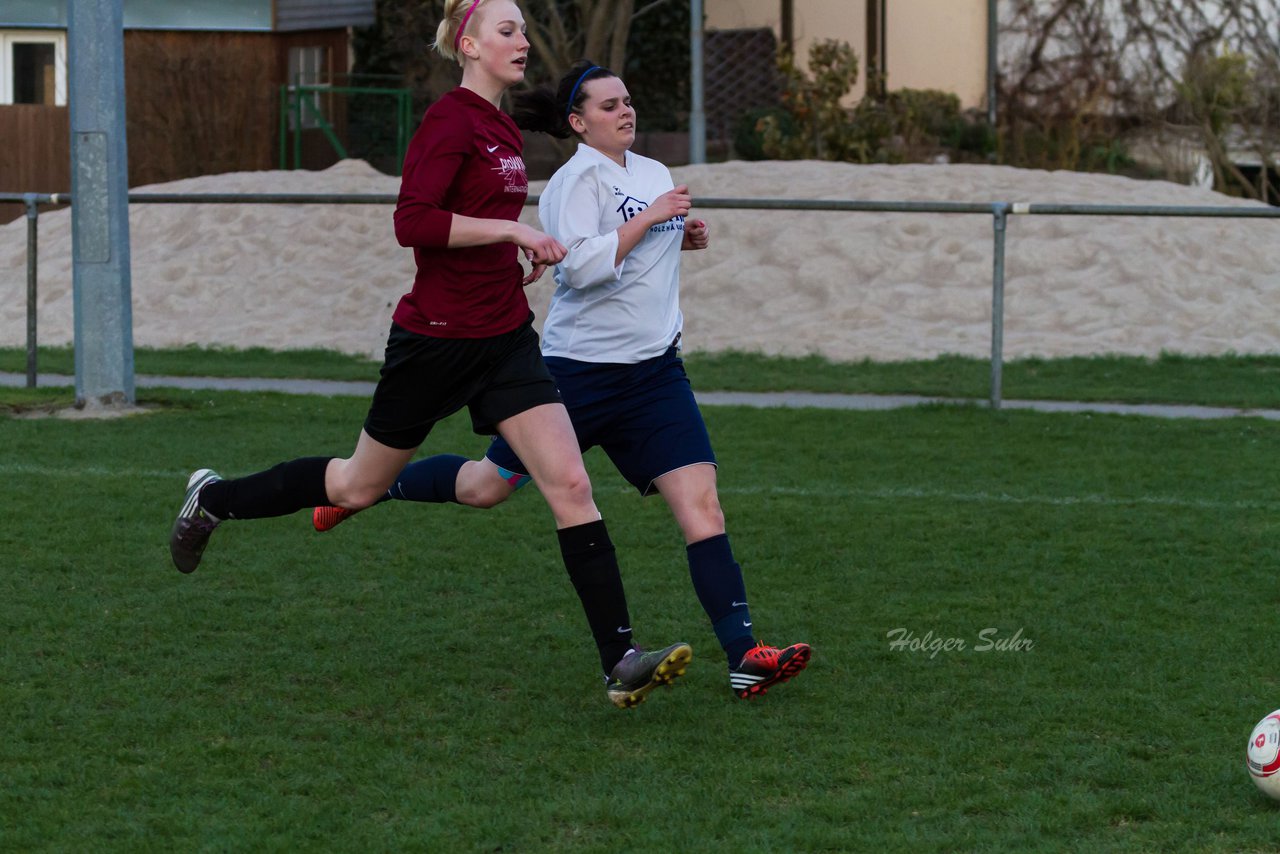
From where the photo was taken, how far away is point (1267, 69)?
81.4 ft

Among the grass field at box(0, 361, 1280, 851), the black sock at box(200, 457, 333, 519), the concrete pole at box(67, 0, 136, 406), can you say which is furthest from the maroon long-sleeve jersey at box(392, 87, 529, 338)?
the concrete pole at box(67, 0, 136, 406)

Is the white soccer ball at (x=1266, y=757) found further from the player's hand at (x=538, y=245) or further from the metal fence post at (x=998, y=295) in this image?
the metal fence post at (x=998, y=295)

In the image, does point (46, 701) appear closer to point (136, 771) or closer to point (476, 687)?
point (136, 771)

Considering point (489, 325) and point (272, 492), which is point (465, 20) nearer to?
point (489, 325)

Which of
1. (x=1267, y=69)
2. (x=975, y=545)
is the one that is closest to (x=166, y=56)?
(x=1267, y=69)

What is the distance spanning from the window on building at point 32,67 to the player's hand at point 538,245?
26.2 m

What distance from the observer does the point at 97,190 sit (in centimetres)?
1085

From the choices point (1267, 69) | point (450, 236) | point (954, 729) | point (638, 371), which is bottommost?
point (954, 729)

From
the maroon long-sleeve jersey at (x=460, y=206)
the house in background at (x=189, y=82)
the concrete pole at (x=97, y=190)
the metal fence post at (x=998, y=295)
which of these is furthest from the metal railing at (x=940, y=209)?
the house in background at (x=189, y=82)

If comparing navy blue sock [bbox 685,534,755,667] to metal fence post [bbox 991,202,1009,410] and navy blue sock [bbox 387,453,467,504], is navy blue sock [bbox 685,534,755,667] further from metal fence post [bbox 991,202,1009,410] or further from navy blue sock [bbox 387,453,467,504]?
metal fence post [bbox 991,202,1009,410]

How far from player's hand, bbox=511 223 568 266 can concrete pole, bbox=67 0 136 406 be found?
6.75 m

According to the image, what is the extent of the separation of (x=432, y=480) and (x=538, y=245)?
136 cm

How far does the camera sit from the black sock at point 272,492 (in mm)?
5492

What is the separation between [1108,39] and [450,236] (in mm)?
25310
